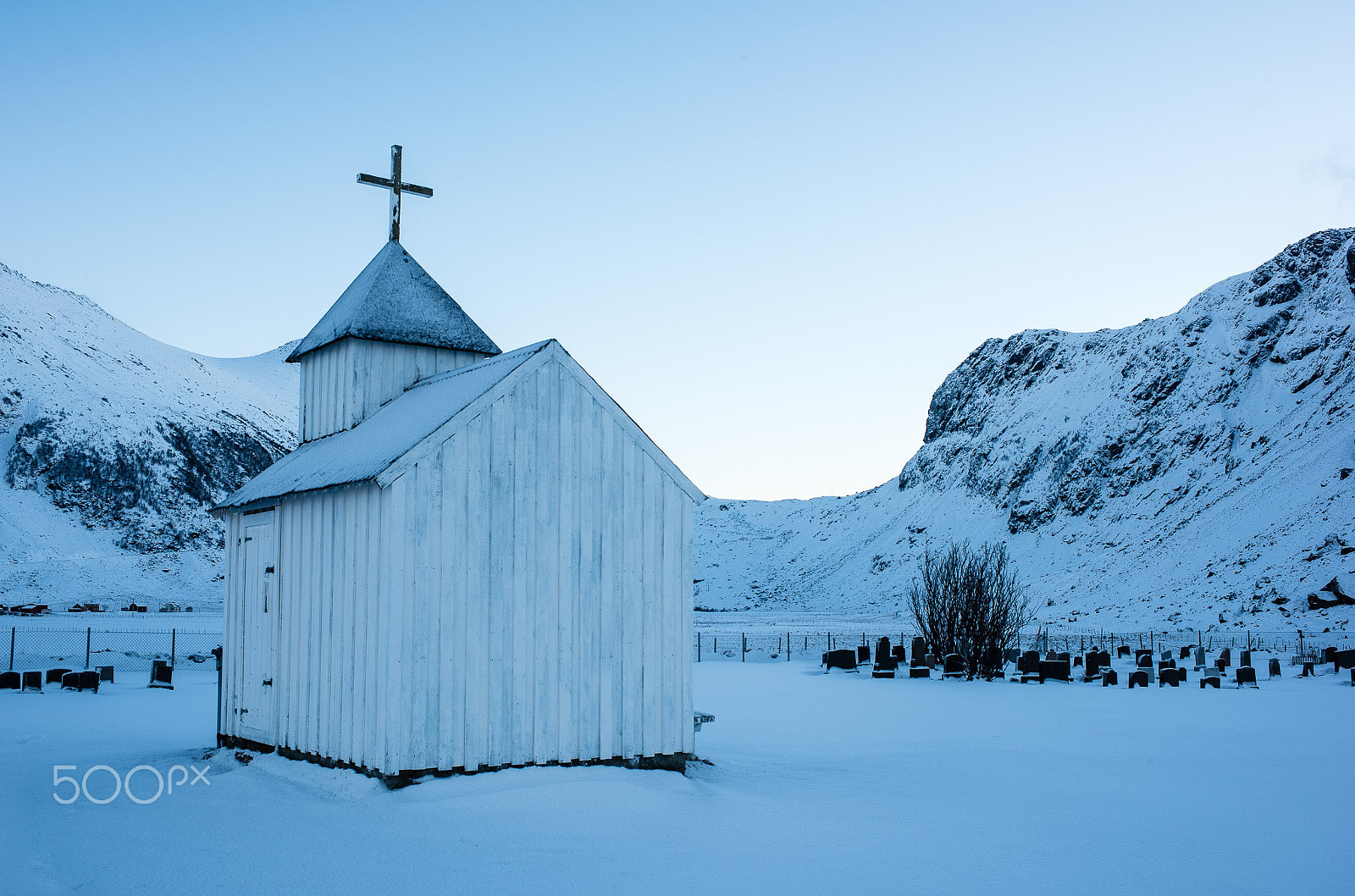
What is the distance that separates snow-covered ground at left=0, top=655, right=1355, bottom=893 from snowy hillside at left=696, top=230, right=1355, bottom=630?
37.5 metres

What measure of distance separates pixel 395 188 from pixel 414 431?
18.0 feet

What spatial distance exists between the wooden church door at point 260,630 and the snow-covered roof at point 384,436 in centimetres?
44

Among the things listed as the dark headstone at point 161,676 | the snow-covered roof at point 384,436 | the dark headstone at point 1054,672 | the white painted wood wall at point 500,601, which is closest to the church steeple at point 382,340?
the snow-covered roof at point 384,436

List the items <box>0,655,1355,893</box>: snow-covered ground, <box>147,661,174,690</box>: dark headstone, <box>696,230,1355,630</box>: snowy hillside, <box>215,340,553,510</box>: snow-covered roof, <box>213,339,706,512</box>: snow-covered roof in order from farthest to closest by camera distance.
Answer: <box>696,230,1355,630</box>: snowy hillside < <box>147,661,174,690</box>: dark headstone < <box>215,340,553,510</box>: snow-covered roof < <box>213,339,706,512</box>: snow-covered roof < <box>0,655,1355,893</box>: snow-covered ground

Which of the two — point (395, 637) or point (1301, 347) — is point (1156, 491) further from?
point (395, 637)

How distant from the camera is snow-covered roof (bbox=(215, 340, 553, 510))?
1021cm

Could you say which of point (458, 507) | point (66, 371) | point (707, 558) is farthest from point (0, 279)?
point (458, 507)

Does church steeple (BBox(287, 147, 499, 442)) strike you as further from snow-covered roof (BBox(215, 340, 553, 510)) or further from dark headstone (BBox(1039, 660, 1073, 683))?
dark headstone (BBox(1039, 660, 1073, 683))

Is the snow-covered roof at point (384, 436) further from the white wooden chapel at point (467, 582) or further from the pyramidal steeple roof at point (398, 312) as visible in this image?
the pyramidal steeple roof at point (398, 312)

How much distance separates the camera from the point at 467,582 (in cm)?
1012

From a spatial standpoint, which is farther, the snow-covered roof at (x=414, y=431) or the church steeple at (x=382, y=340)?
the church steeple at (x=382, y=340)

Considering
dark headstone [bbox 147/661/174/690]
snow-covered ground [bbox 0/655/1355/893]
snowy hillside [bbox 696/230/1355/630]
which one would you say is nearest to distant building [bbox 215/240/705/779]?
snow-covered ground [bbox 0/655/1355/893]

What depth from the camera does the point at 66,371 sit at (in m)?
86.0

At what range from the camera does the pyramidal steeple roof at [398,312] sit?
512 inches
